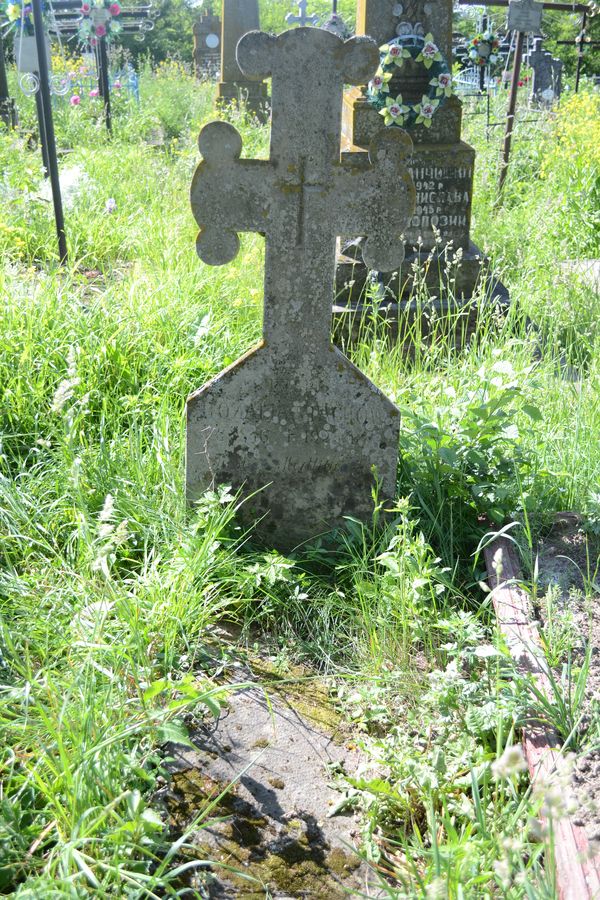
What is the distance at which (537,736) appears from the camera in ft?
6.86

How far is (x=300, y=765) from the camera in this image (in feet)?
7.27

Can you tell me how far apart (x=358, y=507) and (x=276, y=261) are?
918 mm

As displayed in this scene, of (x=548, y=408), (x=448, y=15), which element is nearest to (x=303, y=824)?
(x=548, y=408)

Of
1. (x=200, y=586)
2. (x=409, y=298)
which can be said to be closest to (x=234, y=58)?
(x=409, y=298)

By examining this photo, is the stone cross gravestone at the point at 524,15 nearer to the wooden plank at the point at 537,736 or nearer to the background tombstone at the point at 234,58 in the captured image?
the background tombstone at the point at 234,58

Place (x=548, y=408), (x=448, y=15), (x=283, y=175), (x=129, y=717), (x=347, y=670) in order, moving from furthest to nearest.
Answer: (x=448, y=15), (x=548, y=408), (x=283, y=175), (x=347, y=670), (x=129, y=717)

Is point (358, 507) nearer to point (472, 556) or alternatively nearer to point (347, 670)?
point (472, 556)

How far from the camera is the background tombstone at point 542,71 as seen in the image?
A: 16.3m

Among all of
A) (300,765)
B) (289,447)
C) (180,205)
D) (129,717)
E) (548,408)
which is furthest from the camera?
(180,205)

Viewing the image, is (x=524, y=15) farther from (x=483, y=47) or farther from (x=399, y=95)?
(x=399, y=95)

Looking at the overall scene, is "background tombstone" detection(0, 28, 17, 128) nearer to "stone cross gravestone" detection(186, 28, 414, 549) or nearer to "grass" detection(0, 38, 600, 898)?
"grass" detection(0, 38, 600, 898)

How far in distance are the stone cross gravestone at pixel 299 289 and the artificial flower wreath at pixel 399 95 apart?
113 inches

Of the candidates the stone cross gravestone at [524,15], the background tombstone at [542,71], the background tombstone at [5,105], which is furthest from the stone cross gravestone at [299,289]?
the background tombstone at [542,71]

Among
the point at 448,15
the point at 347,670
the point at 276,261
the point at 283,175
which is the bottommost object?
the point at 347,670
